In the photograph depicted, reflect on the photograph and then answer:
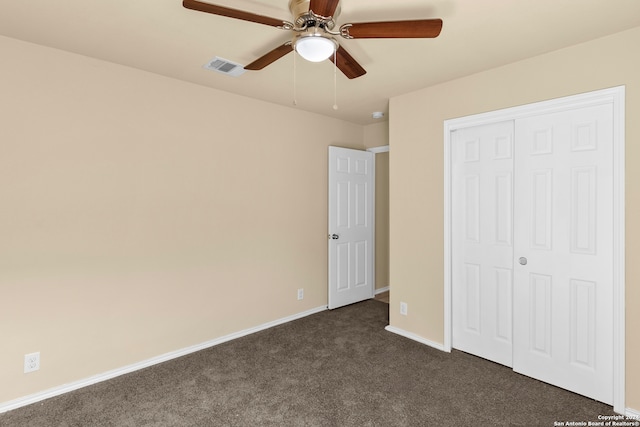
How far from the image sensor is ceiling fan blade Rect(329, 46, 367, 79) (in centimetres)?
184

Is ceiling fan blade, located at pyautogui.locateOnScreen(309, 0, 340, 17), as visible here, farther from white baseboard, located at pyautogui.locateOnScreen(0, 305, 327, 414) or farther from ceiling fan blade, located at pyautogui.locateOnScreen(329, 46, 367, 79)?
white baseboard, located at pyautogui.locateOnScreen(0, 305, 327, 414)

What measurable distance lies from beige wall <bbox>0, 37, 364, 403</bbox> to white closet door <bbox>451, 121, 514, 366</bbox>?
1780 millimetres

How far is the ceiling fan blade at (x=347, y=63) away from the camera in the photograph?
6.05 feet

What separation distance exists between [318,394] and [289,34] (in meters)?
2.49

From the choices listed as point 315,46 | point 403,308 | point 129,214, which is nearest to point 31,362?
point 129,214

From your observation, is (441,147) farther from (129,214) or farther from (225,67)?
(129,214)

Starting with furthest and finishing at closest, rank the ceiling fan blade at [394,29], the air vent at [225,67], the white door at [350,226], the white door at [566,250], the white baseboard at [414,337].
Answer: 1. the white door at [350,226]
2. the white baseboard at [414,337]
3. the air vent at [225,67]
4. the white door at [566,250]
5. the ceiling fan blade at [394,29]

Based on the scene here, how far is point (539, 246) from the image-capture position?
2.58 meters

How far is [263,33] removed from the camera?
7.14ft

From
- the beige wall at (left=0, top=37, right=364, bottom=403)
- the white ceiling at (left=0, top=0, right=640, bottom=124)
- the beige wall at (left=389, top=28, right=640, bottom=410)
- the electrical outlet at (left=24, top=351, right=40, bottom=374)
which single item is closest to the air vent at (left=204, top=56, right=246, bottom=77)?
the white ceiling at (left=0, top=0, right=640, bottom=124)

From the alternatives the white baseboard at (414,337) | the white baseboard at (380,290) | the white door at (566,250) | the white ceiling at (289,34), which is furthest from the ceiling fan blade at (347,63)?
the white baseboard at (380,290)

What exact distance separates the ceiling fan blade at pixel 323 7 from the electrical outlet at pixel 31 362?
2857 millimetres

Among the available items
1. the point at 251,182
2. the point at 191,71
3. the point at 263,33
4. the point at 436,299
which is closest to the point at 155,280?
the point at 251,182

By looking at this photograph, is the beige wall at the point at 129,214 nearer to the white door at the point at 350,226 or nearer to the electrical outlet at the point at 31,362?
the electrical outlet at the point at 31,362
